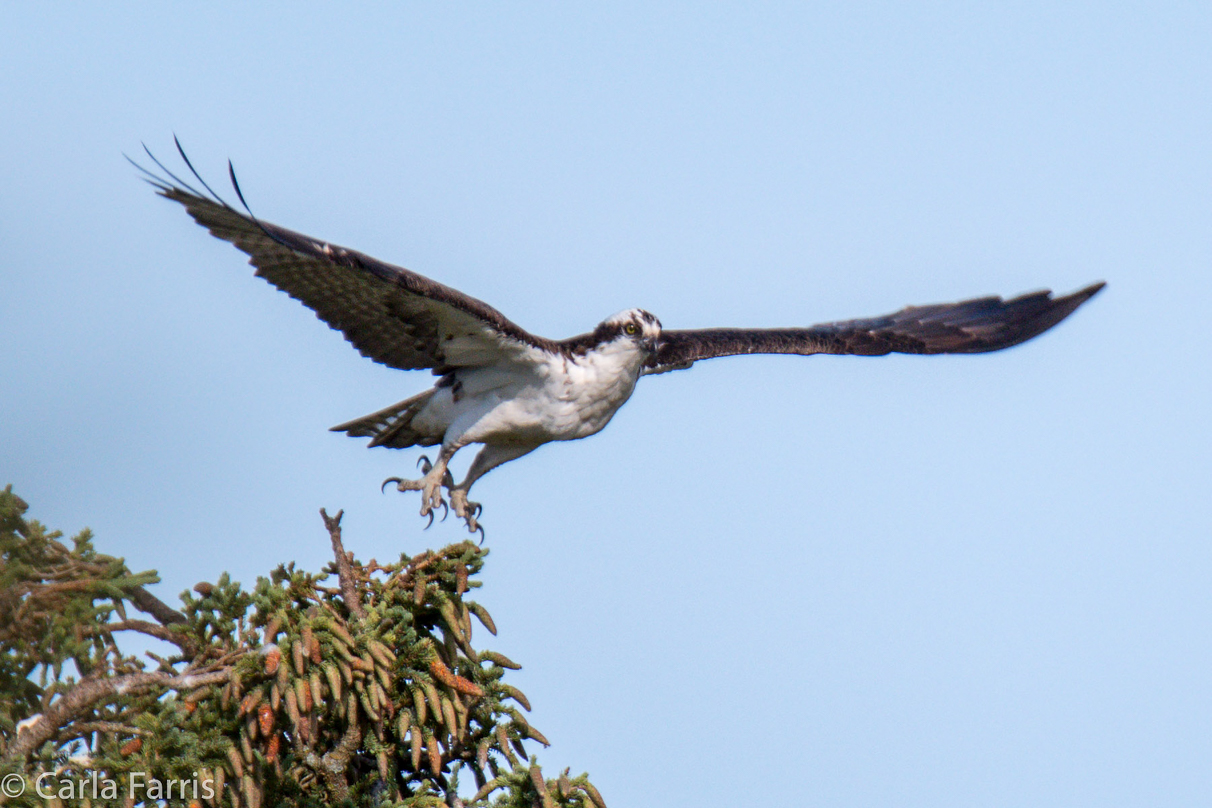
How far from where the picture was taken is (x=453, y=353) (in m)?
9.19

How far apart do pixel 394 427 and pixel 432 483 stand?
30.7 inches

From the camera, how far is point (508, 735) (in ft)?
20.9

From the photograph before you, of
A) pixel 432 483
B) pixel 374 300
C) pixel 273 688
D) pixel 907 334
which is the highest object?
pixel 907 334

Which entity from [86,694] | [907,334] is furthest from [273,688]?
[907,334]

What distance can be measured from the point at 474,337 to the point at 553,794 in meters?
3.76

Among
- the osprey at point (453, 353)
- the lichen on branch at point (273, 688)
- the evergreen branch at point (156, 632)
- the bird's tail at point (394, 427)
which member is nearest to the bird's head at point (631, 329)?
the osprey at point (453, 353)

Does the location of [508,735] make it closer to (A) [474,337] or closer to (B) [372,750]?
(B) [372,750]

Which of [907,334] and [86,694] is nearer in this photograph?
[86,694]

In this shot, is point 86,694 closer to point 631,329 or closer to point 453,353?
point 453,353

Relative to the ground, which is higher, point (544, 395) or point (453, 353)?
point (453, 353)

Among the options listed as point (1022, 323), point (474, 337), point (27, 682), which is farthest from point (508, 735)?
point (1022, 323)

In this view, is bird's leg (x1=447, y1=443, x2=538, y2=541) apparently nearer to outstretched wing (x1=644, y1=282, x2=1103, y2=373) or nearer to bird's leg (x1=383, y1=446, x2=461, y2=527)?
bird's leg (x1=383, y1=446, x2=461, y2=527)

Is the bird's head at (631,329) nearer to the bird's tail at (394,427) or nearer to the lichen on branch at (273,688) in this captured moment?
the bird's tail at (394,427)

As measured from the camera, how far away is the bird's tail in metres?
9.74
